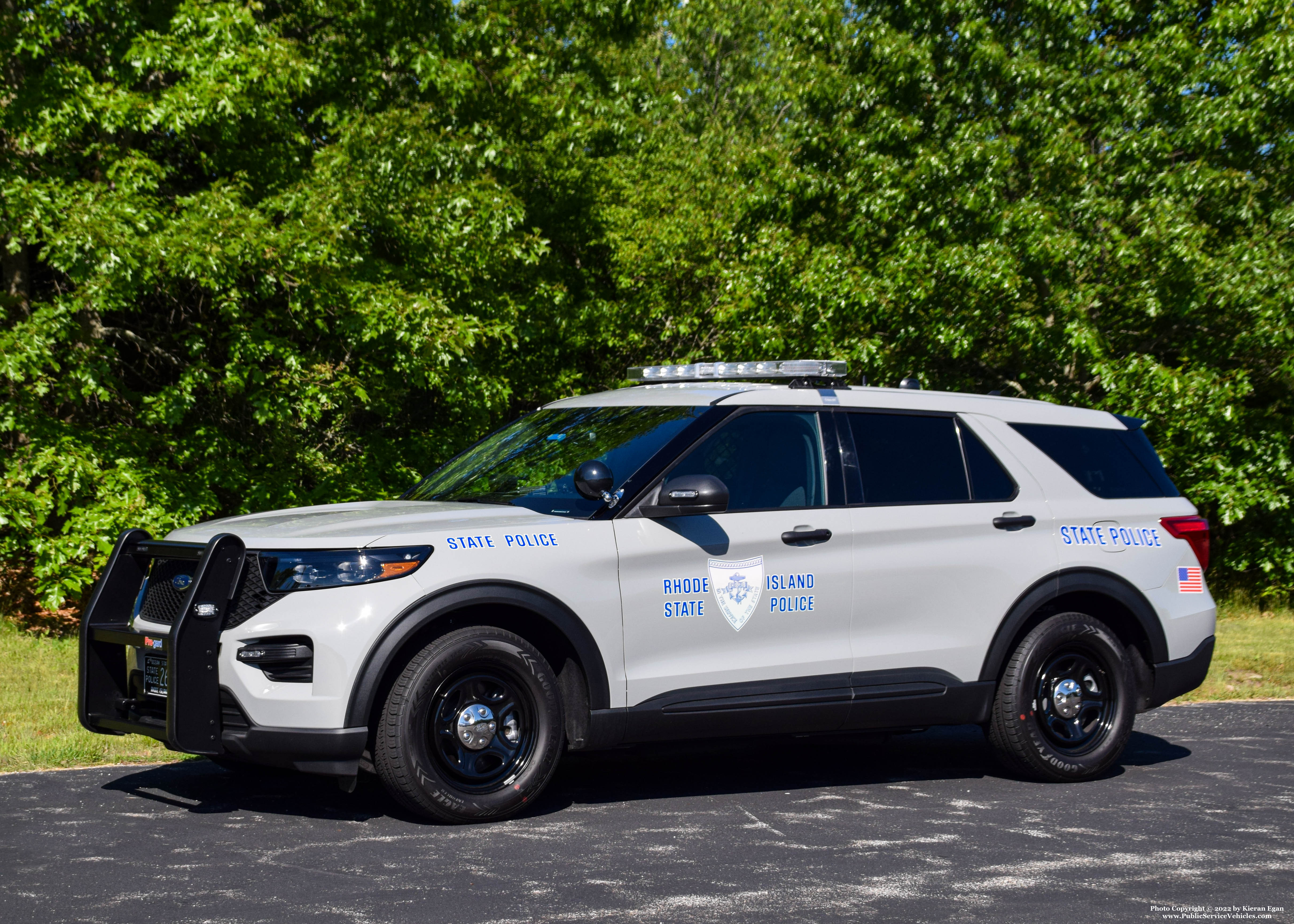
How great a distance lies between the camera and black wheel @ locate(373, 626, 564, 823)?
214 inches

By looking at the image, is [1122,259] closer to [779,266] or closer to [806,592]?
[779,266]

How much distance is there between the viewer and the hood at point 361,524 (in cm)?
549

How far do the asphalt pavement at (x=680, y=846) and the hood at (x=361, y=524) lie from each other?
1.17 m

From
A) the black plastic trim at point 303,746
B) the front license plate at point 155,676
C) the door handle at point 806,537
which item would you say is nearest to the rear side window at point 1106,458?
the door handle at point 806,537

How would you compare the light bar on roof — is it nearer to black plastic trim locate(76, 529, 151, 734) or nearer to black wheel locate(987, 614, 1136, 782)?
black wheel locate(987, 614, 1136, 782)

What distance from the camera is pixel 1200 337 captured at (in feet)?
48.5

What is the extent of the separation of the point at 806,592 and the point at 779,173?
35.6 ft

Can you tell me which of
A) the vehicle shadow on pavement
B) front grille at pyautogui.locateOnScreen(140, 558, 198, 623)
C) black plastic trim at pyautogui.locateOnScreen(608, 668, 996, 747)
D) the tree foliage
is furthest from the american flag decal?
the tree foliage

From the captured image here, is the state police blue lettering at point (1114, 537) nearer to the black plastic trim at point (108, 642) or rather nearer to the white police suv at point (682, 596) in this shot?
the white police suv at point (682, 596)

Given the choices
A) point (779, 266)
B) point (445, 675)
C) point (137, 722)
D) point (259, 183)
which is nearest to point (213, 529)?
point (137, 722)

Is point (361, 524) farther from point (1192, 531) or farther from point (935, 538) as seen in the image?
point (1192, 531)

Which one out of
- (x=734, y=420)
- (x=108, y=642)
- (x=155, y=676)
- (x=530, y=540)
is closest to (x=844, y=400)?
(x=734, y=420)

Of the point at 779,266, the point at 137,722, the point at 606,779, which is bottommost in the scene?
the point at 606,779

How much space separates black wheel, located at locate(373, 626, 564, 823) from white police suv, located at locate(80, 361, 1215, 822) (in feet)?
0.04
